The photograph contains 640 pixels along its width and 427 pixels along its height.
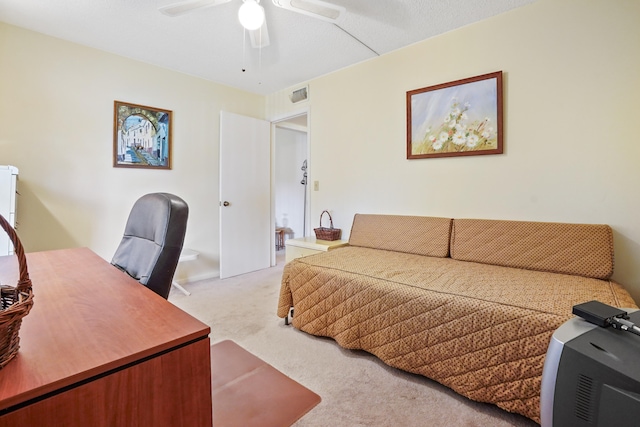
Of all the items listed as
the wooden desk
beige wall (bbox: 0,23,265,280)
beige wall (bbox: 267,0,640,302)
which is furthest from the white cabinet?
beige wall (bbox: 267,0,640,302)

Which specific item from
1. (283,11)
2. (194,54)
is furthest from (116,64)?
(283,11)

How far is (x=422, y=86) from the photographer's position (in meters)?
2.64

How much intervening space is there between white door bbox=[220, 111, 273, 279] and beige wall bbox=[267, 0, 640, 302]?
4.99 ft

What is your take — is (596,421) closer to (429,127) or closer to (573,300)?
(573,300)

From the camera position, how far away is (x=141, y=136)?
3055 mm

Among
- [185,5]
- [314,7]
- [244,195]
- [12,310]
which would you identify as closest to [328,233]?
[244,195]

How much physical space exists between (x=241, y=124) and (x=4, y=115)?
2065mm

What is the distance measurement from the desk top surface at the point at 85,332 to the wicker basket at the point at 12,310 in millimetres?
24

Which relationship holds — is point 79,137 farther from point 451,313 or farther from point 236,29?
point 451,313

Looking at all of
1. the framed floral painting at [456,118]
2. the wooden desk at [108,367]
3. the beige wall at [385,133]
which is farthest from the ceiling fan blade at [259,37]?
the wooden desk at [108,367]

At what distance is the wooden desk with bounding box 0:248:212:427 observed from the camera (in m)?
0.48

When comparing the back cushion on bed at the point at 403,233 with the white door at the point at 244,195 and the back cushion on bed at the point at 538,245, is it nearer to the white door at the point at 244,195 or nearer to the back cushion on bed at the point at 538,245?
the back cushion on bed at the point at 538,245

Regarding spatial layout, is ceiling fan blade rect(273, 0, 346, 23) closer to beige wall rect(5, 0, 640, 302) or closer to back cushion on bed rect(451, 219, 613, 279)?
beige wall rect(5, 0, 640, 302)

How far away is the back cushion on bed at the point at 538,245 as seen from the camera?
1.80 m
